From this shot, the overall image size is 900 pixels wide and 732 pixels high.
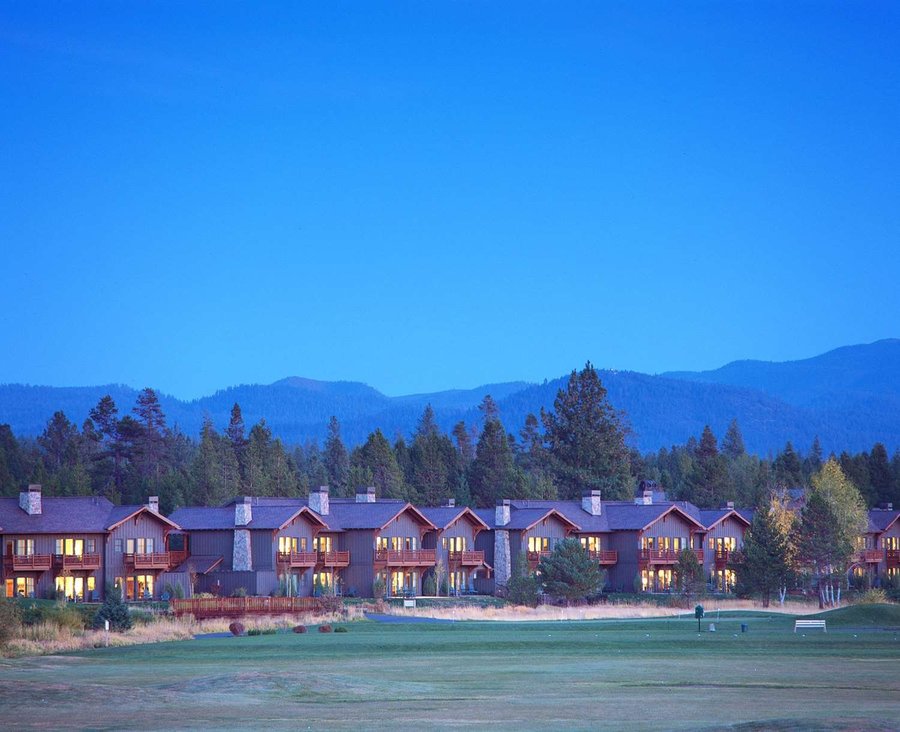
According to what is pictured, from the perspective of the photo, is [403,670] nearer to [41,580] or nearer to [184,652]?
[184,652]

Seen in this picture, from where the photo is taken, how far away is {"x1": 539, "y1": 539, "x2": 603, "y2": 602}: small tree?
83750 mm

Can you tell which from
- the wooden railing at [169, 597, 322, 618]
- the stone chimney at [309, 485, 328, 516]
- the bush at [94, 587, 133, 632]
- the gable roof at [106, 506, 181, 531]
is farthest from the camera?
the stone chimney at [309, 485, 328, 516]

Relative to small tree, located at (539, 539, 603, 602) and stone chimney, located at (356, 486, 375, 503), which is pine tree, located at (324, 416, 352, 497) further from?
small tree, located at (539, 539, 603, 602)

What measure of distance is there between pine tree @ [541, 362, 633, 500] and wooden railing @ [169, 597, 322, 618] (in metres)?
67.3

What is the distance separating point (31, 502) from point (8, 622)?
3990 cm

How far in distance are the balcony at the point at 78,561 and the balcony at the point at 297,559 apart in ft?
36.3

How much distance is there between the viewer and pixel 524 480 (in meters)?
126

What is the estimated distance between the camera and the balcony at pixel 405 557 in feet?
307

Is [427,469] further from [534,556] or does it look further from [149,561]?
[149,561]

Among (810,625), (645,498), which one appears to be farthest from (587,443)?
(810,625)

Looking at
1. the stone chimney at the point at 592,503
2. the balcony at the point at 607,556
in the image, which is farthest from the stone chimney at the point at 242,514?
the stone chimney at the point at 592,503

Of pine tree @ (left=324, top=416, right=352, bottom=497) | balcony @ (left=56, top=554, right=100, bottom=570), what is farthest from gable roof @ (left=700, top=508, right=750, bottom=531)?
pine tree @ (left=324, top=416, right=352, bottom=497)

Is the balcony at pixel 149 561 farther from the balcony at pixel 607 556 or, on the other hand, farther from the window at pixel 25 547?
the balcony at pixel 607 556

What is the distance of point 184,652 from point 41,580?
129ft
